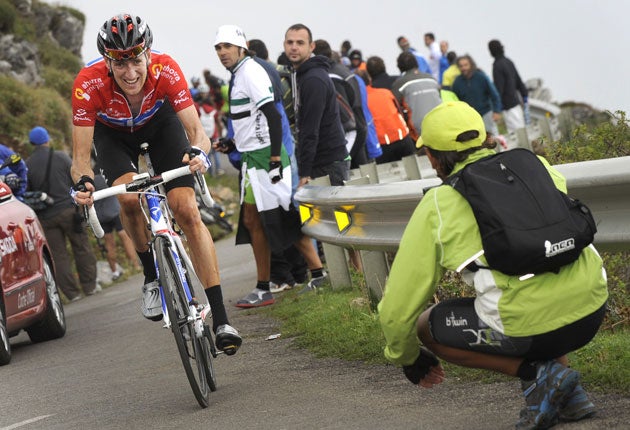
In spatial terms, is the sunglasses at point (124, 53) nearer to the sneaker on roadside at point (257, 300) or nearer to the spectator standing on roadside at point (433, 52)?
the sneaker on roadside at point (257, 300)

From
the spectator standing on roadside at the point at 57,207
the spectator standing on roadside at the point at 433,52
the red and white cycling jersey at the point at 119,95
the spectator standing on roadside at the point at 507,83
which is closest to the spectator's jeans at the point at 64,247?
the spectator standing on roadside at the point at 57,207

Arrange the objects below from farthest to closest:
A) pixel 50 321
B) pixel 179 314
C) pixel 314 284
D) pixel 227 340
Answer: pixel 50 321
pixel 314 284
pixel 227 340
pixel 179 314

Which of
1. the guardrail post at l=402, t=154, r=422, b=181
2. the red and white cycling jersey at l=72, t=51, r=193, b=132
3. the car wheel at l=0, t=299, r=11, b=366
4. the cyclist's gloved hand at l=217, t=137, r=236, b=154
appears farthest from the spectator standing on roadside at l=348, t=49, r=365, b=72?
the red and white cycling jersey at l=72, t=51, r=193, b=132

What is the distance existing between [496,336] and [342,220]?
173 inches

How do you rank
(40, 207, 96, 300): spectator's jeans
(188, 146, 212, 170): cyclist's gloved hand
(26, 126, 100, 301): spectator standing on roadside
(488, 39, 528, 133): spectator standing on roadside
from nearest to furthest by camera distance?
(188, 146, 212, 170): cyclist's gloved hand, (26, 126, 100, 301): spectator standing on roadside, (40, 207, 96, 300): spectator's jeans, (488, 39, 528, 133): spectator standing on roadside

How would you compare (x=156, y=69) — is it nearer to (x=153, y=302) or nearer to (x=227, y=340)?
(x=153, y=302)

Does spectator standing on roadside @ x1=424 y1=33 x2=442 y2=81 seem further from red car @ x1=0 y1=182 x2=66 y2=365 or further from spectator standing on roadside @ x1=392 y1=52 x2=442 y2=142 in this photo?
red car @ x1=0 y1=182 x2=66 y2=365

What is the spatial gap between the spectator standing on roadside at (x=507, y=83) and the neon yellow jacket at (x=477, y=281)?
65.5 ft

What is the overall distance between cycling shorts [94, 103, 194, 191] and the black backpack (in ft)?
11.8

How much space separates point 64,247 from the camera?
62.4ft

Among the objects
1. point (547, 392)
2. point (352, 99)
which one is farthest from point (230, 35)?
point (547, 392)

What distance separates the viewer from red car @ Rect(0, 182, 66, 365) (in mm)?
12164

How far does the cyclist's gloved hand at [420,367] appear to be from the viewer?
20.0ft

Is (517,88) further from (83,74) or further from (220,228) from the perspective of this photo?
(83,74)
